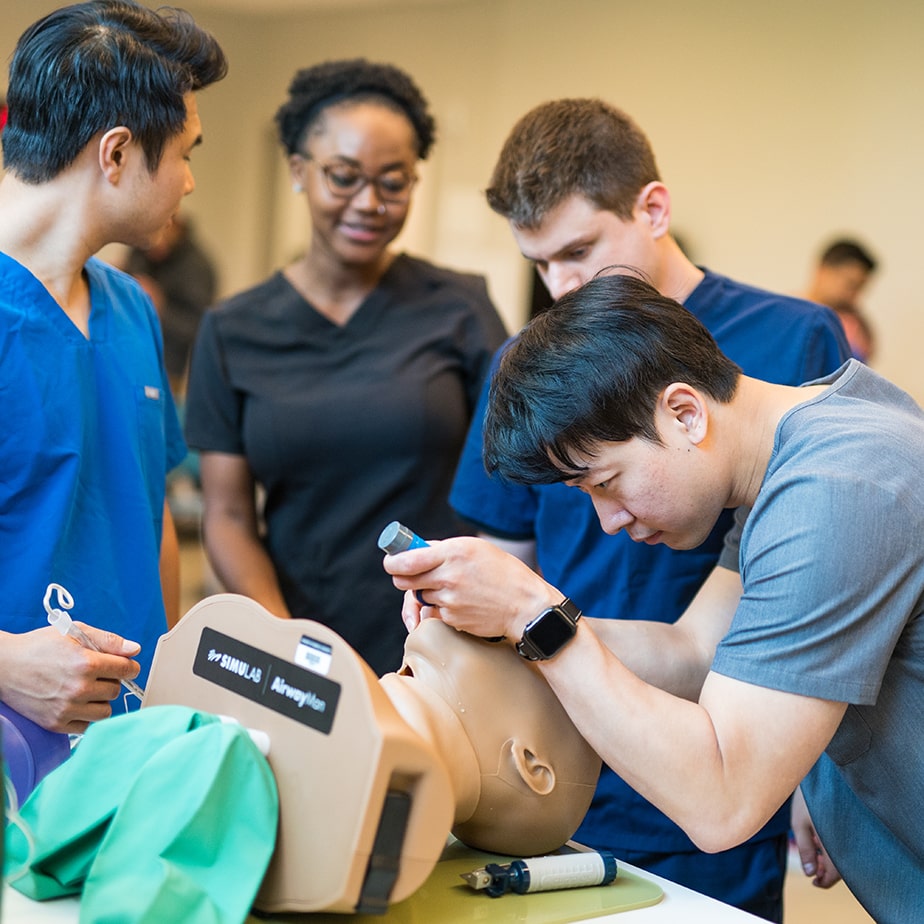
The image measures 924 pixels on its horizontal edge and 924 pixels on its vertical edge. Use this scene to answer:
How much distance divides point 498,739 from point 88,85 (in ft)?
3.21

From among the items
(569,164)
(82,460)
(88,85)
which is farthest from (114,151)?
(569,164)

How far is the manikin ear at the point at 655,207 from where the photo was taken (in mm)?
1614

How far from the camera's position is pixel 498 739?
3.74 feet

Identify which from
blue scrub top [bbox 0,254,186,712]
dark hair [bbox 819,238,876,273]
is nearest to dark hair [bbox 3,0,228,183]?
blue scrub top [bbox 0,254,186,712]

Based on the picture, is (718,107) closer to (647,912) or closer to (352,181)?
(352,181)

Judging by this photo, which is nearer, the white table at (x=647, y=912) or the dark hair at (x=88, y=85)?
the white table at (x=647, y=912)

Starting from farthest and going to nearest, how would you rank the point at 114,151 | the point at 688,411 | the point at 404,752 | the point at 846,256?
the point at 846,256
the point at 114,151
the point at 688,411
the point at 404,752

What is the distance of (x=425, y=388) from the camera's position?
2090 mm

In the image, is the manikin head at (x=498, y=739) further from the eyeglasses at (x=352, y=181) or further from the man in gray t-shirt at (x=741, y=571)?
the eyeglasses at (x=352, y=181)

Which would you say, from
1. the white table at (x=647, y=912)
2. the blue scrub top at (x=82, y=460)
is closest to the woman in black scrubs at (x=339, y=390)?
the blue scrub top at (x=82, y=460)

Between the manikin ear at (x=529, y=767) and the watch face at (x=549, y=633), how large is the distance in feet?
0.32

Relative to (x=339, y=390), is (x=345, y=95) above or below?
above

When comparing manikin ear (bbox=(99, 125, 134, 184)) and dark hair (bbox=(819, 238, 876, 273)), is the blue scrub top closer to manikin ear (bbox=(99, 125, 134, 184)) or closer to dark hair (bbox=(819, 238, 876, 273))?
manikin ear (bbox=(99, 125, 134, 184))

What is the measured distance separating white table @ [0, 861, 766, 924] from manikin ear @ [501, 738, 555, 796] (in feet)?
0.44
